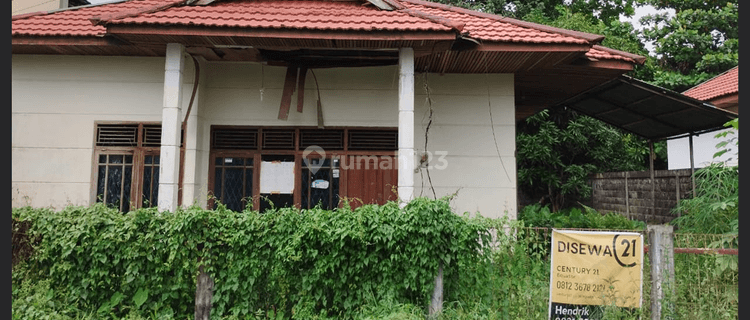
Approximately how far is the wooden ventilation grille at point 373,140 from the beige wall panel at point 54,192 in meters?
4.39

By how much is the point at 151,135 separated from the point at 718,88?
573 inches

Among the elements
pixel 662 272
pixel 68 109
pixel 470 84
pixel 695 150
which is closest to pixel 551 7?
pixel 695 150

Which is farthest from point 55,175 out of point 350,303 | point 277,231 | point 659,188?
point 659,188

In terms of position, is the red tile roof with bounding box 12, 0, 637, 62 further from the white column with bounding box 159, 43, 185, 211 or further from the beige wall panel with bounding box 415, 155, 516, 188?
the beige wall panel with bounding box 415, 155, 516, 188

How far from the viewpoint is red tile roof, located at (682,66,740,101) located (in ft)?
37.7

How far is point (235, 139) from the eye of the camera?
7.36 m

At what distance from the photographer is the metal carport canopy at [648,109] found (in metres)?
7.54

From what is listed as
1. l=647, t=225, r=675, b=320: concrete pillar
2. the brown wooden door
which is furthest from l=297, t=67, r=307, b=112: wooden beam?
l=647, t=225, r=675, b=320: concrete pillar

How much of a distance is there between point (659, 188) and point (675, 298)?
777cm

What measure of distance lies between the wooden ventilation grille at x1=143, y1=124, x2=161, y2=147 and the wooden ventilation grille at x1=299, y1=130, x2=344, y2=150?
234 centimetres

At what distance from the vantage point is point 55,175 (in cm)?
688

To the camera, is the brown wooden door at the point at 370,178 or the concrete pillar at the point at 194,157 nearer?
the concrete pillar at the point at 194,157

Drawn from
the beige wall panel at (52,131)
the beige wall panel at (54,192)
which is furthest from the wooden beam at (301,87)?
→ the beige wall panel at (54,192)

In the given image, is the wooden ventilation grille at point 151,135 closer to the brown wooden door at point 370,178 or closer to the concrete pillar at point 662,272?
the brown wooden door at point 370,178
